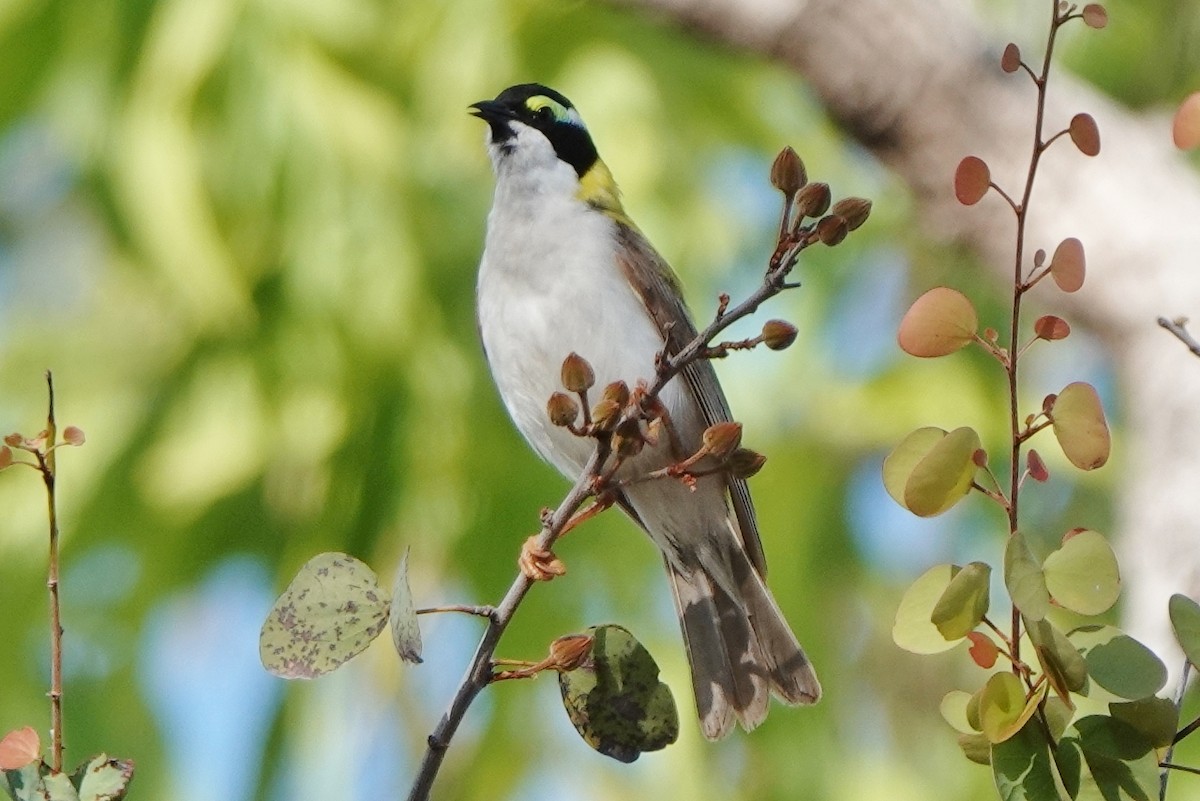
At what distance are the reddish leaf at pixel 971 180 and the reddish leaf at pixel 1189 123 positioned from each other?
165mm

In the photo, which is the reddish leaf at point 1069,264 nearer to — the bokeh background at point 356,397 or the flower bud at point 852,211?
the flower bud at point 852,211

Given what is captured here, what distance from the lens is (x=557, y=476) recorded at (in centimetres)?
386

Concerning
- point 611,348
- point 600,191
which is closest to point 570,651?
point 611,348

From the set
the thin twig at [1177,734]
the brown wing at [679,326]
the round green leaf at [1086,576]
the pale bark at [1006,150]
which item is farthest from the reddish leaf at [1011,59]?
the pale bark at [1006,150]

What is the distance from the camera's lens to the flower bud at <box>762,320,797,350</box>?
1.38 meters

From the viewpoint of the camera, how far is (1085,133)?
1254mm

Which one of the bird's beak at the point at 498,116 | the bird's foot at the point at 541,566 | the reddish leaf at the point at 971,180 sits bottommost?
the bird's foot at the point at 541,566

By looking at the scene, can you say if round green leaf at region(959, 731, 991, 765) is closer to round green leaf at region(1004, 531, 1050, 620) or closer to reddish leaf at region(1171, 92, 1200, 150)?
round green leaf at region(1004, 531, 1050, 620)

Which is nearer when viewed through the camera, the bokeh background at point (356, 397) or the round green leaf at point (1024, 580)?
the round green leaf at point (1024, 580)

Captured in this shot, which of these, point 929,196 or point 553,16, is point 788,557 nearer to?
point 929,196

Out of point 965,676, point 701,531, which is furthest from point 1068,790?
point 965,676

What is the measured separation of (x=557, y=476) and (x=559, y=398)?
244 centimetres

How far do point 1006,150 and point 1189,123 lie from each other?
3.48m

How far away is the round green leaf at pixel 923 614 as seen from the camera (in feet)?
3.94
